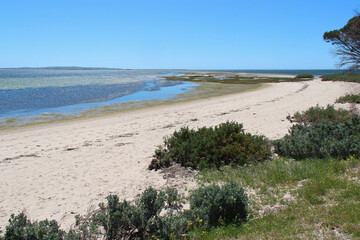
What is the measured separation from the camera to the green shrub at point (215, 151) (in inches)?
249

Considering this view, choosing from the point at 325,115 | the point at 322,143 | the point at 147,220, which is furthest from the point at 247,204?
the point at 325,115

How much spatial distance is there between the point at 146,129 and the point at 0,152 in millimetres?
5262

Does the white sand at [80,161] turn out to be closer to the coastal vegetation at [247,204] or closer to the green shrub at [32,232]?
the coastal vegetation at [247,204]

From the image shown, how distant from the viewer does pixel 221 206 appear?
390 centimetres

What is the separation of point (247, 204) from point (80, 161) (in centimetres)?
517

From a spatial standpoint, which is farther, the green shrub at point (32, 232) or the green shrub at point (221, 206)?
the green shrub at point (221, 206)

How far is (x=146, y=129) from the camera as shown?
11.4m

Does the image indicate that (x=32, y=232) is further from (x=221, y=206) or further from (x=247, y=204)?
(x=247, y=204)

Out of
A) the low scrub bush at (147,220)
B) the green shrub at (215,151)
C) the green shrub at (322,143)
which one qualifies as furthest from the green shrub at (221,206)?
the green shrub at (322,143)

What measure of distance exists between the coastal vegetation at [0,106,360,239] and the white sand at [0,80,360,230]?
572 millimetres

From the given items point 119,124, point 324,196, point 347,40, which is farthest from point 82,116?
point 347,40

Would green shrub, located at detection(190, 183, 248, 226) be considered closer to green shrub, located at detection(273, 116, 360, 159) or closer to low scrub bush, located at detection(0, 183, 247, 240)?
low scrub bush, located at detection(0, 183, 247, 240)

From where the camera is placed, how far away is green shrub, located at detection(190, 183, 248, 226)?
12.4 ft

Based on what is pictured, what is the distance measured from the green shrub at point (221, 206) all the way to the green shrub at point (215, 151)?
83.2 inches
